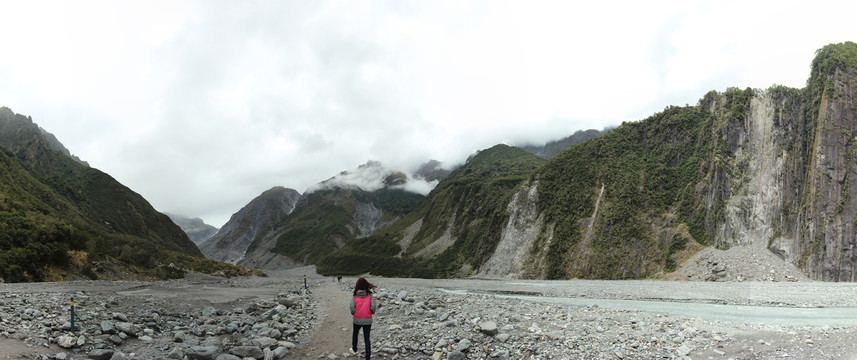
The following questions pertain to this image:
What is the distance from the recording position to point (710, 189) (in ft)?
276

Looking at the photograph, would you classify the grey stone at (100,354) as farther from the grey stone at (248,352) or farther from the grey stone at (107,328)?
the grey stone at (248,352)

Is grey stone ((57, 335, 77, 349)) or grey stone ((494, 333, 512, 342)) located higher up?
grey stone ((57, 335, 77, 349))

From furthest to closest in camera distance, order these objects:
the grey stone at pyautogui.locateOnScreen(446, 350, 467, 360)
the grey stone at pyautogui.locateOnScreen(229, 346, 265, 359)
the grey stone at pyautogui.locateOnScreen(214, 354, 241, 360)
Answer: the grey stone at pyautogui.locateOnScreen(229, 346, 265, 359), the grey stone at pyautogui.locateOnScreen(446, 350, 467, 360), the grey stone at pyautogui.locateOnScreen(214, 354, 241, 360)

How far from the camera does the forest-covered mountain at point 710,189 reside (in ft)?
218

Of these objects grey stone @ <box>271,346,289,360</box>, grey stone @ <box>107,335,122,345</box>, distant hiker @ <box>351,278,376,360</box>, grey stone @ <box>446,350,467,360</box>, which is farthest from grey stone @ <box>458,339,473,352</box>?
grey stone @ <box>107,335,122,345</box>

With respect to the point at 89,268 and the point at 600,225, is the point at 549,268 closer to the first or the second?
the point at 600,225

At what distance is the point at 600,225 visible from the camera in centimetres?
9775

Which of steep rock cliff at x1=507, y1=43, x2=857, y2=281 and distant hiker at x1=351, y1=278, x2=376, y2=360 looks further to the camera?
steep rock cliff at x1=507, y1=43, x2=857, y2=281

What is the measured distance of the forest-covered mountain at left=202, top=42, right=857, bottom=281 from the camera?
66.3 m

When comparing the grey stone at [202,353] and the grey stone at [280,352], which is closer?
the grey stone at [202,353]

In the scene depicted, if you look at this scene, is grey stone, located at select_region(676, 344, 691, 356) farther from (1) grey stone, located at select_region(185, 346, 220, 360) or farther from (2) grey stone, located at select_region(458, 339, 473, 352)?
(1) grey stone, located at select_region(185, 346, 220, 360)

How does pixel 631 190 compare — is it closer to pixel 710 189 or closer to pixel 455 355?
pixel 710 189

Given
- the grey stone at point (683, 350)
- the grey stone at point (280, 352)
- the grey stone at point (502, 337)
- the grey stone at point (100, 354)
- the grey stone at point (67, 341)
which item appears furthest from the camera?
the grey stone at point (502, 337)

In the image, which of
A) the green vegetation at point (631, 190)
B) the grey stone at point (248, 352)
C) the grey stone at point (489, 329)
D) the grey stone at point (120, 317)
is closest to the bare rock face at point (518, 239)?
the green vegetation at point (631, 190)
